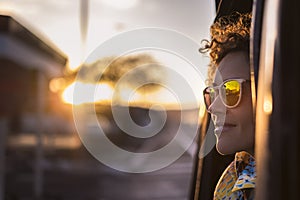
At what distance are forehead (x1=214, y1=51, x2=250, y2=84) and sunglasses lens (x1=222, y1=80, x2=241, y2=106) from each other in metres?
0.05

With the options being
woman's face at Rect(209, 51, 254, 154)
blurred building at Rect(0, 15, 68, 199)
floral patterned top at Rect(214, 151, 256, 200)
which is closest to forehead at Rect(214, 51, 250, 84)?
woman's face at Rect(209, 51, 254, 154)

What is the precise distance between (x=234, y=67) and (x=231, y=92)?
0.11 metres

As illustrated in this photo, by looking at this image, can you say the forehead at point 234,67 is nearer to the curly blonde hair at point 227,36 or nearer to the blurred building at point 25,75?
the curly blonde hair at point 227,36

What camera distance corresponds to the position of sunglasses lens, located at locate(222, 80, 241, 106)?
148cm

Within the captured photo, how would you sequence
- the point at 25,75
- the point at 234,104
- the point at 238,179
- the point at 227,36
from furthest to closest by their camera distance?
the point at 25,75
the point at 227,36
the point at 234,104
the point at 238,179

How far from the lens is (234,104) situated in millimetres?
1490

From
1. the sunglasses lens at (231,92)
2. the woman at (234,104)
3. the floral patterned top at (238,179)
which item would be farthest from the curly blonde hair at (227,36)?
the floral patterned top at (238,179)

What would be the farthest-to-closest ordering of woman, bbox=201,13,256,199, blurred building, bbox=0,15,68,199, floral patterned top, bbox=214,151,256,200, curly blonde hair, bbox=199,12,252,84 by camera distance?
blurred building, bbox=0,15,68,199
curly blonde hair, bbox=199,12,252,84
woman, bbox=201,13,256,199
floral patterned top, bbox=214,151,256,200

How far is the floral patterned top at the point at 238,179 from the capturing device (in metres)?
1.34

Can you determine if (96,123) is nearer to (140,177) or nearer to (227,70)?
(140,177)

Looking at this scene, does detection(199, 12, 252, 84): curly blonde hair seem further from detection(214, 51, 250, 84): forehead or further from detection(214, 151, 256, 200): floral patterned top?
detection(214, 151, 256, 200): floral patterned top

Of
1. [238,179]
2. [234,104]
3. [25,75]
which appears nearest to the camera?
[238,179]

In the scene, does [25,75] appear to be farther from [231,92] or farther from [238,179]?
[238,179]

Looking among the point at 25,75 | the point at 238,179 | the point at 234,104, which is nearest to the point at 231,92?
the point at 234,104
